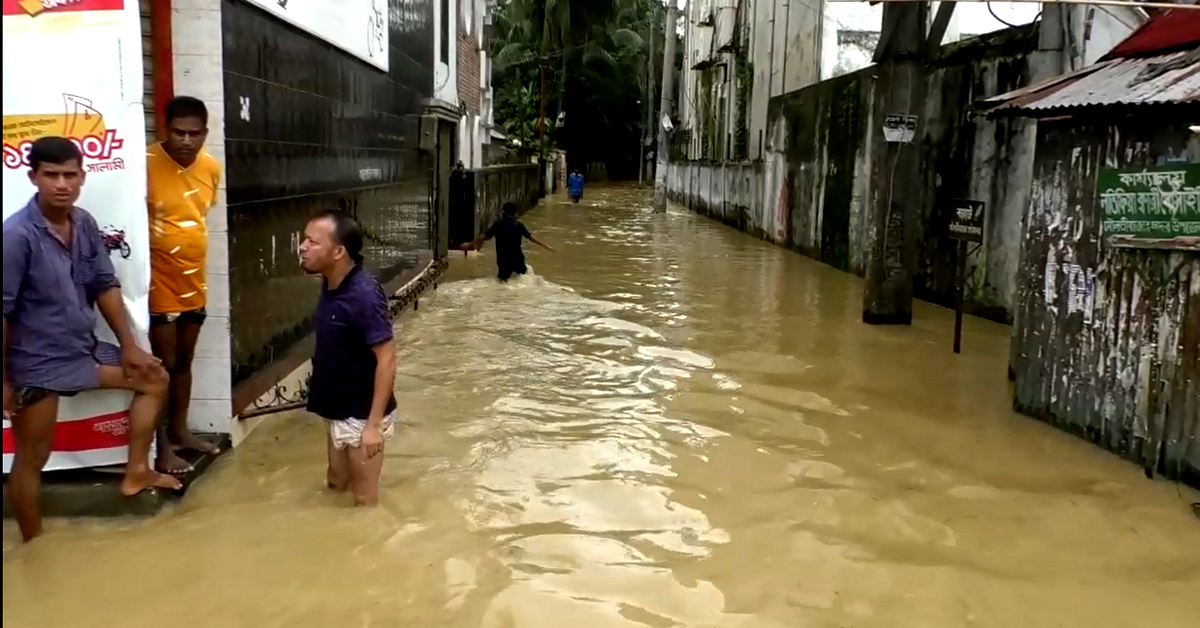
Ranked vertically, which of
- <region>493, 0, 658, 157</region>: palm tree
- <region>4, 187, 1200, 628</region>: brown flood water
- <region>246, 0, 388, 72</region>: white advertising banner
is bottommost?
<region>4, 187, 1200, 628</region>: brown flood water

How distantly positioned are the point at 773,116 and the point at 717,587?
19.5 m

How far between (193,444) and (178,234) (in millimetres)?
1254

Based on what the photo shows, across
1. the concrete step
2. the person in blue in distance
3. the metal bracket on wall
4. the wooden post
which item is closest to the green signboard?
the wooden post

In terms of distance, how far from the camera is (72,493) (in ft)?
16.7

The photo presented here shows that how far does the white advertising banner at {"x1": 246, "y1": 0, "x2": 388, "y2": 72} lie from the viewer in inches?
281

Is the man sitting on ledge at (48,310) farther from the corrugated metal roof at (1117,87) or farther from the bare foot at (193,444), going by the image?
the corrugated metal roof at (1117,87)

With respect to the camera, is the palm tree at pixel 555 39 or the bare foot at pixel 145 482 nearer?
the bare foot at pixel 145 482

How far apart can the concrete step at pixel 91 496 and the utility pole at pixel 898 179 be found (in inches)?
332

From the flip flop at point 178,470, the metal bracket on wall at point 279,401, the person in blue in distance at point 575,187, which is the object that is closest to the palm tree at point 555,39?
the person in blue in distance at point 575,187

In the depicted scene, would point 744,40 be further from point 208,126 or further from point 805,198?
point 208,126

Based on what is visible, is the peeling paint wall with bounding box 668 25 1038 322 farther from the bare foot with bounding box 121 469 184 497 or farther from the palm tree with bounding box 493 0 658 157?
the palm tree with bounding box 493 0 658 157

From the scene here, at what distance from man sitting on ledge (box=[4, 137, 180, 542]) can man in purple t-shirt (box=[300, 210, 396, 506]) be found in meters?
0.89

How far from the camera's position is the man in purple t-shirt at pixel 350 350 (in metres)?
5.10

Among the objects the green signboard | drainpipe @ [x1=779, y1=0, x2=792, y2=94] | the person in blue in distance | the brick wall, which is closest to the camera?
the green signboard
